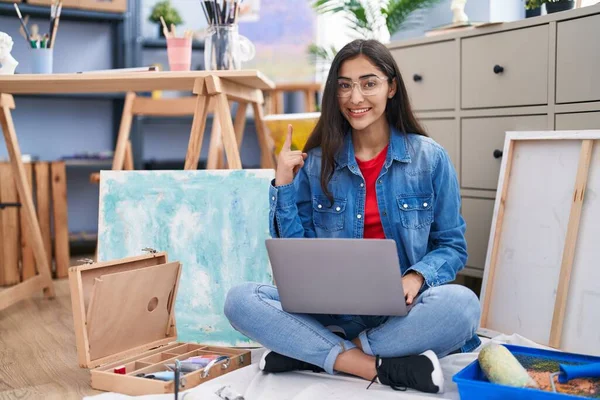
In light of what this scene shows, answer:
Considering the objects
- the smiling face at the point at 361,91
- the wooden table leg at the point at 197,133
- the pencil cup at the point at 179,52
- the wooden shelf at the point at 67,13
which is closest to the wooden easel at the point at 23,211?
the pencil cup at the point at 179,52

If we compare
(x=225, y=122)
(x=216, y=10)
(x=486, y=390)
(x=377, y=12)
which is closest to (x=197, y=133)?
(x=225, y=122)

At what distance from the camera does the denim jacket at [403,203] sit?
6.53 feet

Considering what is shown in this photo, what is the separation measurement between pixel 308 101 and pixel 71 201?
146 centimetres

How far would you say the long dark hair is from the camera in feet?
6.45

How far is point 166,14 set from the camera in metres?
4.26

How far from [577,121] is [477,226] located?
20.7 inches

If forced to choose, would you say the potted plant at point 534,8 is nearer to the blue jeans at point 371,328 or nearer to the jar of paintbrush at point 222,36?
the jar of paintbrush at point 222,36

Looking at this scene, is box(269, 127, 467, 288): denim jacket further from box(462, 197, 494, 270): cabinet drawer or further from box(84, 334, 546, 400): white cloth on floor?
box(462, 197, 494, 270): cabinet drawer

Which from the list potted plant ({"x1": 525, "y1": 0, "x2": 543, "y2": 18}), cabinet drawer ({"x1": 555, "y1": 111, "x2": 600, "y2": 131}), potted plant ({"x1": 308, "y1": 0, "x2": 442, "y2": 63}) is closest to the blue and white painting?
cabinet drawer ({"x1": 555, "y1": 111, "x2": 600, "y2": 131})

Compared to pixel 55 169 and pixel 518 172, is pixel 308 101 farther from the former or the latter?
pixel 518 172

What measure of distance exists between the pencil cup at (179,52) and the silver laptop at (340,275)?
1.11 m

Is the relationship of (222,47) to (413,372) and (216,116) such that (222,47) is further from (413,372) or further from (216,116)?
(413,372)

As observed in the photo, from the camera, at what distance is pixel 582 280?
2164 mm

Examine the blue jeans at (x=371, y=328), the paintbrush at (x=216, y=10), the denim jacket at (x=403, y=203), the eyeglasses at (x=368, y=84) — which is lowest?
the blue jeans at (x=371, y=328)
